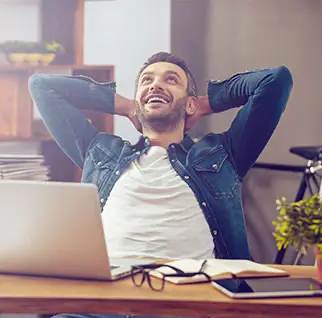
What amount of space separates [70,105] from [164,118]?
36 cm

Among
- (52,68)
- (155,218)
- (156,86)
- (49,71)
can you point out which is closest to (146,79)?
(156,86)

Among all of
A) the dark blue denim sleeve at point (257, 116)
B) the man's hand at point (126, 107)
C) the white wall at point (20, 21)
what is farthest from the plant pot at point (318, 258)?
the white wall at point (20, 21)

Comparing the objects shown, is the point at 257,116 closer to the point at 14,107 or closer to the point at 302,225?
the point at 302,225

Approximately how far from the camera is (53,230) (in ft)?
4.27

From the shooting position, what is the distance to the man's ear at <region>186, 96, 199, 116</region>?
2229mm

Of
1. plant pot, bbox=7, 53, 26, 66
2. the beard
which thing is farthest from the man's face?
plant pot, bbox=7, 53, 26, 66

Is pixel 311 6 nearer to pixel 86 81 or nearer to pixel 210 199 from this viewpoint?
pixel 86 81

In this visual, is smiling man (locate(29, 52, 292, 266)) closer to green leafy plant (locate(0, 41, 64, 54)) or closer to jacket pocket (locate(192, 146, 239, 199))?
jacket pocket (locate(192, 146, 239, 199))


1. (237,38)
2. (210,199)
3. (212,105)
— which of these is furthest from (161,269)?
(237,38)

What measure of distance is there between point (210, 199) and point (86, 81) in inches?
26.8

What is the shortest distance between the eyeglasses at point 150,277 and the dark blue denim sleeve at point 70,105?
84 cm

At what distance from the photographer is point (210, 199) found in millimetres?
1968

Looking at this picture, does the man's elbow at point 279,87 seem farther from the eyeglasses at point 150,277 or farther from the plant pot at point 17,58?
the plant pot at point 17,58

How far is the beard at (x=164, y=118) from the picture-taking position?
6.99ft
